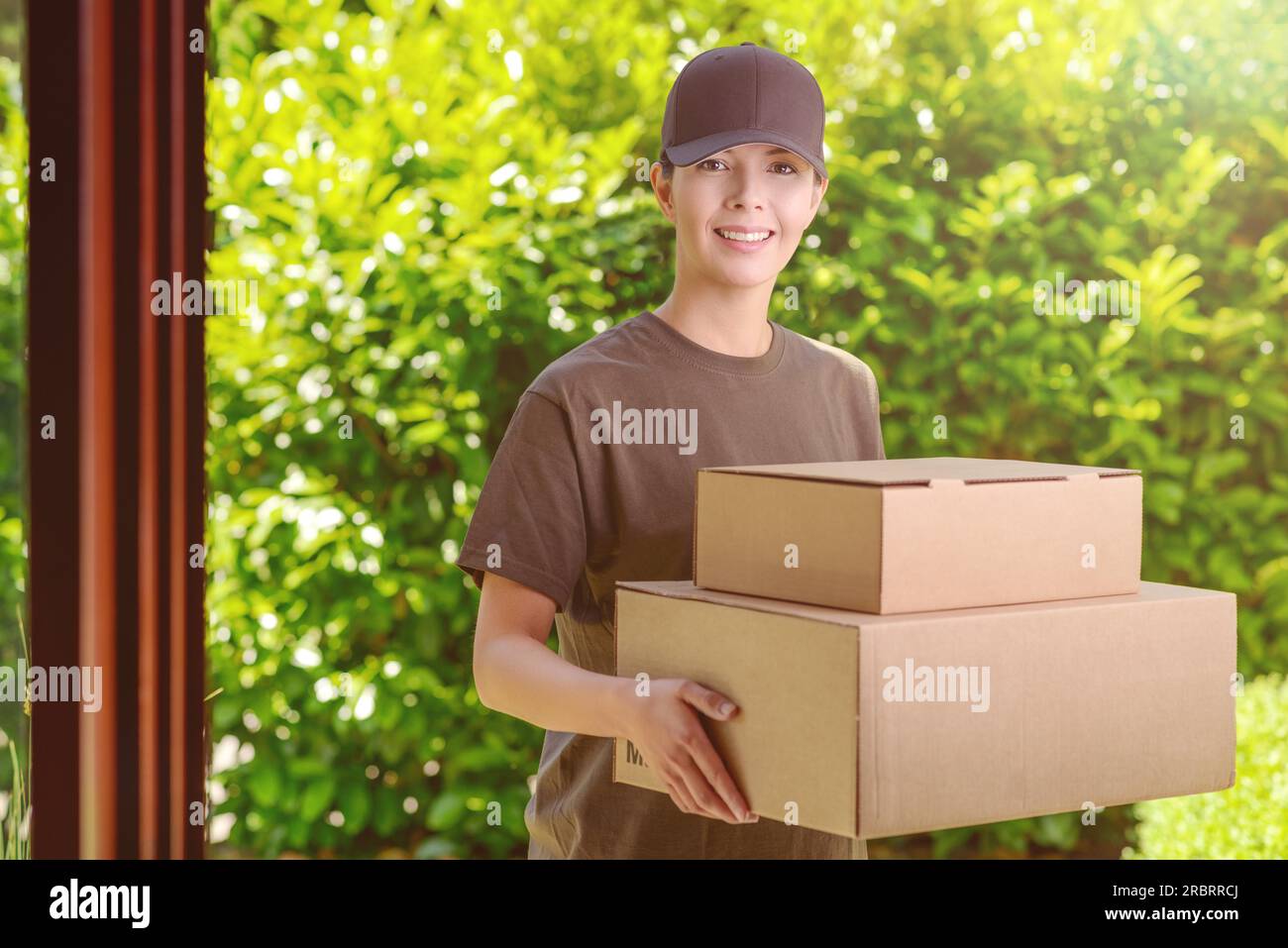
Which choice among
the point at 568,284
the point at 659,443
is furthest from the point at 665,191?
the point at 568,284

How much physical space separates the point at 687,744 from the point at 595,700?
118 millimetres

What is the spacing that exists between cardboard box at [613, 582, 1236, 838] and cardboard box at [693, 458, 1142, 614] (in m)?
0.02

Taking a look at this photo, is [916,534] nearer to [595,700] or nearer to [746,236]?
[595,700]

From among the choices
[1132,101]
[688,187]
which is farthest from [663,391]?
[1132,101]

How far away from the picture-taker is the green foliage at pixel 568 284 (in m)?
2.78

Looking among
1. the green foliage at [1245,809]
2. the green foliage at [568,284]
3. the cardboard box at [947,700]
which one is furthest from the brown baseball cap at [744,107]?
the green foliage at [1245,809]

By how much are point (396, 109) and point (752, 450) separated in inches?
60.5

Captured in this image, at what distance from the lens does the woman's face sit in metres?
1.50

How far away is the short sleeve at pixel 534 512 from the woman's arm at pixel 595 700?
25mm

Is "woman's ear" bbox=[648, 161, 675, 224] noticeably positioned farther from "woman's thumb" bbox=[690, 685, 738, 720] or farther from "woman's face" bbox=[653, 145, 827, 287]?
"woman's thumb" bbox=[690, 685, 738, 720]

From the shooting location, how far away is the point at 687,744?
1.23 metres

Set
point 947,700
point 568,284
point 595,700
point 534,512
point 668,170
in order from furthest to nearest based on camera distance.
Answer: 1. point 568,284
2. point 668,170
3. point 534,512
4. point 595,700
5. point 947,700

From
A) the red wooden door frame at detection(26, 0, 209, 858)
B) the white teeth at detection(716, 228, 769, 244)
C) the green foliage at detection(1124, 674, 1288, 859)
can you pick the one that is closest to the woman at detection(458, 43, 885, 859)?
the white teeth at detection(716, 228, 769, 244)

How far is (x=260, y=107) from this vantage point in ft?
9.26
